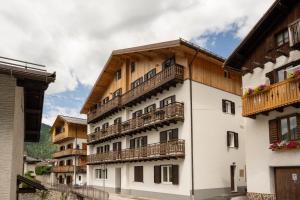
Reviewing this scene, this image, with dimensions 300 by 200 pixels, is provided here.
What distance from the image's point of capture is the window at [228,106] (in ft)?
95.9

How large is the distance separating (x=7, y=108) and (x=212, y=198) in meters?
18.9

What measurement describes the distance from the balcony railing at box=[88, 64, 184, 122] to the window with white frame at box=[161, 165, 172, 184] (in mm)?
6347

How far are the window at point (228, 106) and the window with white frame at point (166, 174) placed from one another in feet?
22.0

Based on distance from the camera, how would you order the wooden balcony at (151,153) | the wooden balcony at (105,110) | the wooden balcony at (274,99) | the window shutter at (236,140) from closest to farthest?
the wooden balcony at (274,99)
the wooden balcony at (151,153)
the window shutter at (236,140)
the wooden balcony at (105,110)

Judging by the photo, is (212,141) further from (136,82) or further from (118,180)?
(118,180)

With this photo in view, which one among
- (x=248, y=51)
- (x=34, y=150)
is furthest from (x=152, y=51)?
(x=34, y=150)

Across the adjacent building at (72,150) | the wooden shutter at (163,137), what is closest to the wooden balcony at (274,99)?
the wooden shutter at (163,137)

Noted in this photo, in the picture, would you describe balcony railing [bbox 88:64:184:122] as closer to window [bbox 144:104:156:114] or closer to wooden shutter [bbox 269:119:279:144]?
window [bbox 144:104:156:114]

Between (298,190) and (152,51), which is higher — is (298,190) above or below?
below

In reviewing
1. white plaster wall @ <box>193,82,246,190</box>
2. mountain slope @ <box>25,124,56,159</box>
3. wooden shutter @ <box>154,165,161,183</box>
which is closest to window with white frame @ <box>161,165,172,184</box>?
wooden shutter @ <box>154,165,161,183</box>

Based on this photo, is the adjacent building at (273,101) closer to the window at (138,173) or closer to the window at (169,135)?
the window at (169,135)

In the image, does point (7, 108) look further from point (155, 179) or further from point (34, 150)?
point (34, 150)

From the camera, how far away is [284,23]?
1955cm

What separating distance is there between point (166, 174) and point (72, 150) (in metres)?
30.1
